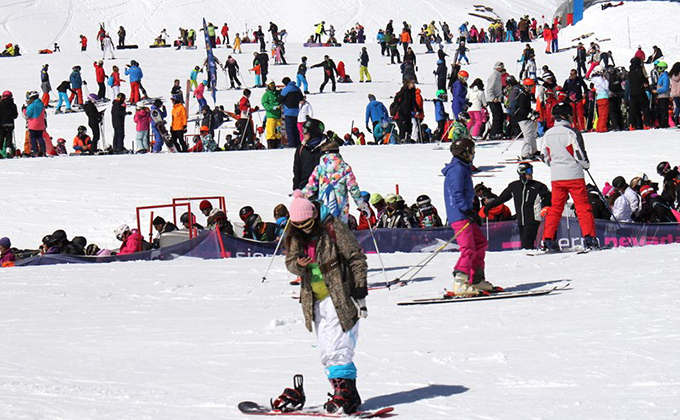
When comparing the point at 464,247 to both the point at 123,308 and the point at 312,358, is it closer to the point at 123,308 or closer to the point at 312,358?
the point at 312,358

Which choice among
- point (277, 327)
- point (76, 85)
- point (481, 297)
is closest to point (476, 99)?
point (481, 297)

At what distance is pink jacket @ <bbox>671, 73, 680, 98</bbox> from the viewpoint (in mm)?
23570

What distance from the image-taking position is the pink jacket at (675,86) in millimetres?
23570

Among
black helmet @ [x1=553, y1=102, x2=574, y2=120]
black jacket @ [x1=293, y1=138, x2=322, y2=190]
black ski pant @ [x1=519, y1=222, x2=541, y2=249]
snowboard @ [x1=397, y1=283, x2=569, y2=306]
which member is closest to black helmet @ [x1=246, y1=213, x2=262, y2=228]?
black ski pant @ [x1=519, y1=222, x2=541, y2=249]

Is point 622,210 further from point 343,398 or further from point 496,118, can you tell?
point 343,398

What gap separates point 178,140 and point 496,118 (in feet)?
23.7

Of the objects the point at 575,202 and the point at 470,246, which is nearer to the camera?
the point at 470,246

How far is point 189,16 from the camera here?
68.8 metres

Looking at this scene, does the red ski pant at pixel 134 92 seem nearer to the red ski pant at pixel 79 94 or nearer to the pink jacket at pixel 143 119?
the red ski pant at pixel 79 94

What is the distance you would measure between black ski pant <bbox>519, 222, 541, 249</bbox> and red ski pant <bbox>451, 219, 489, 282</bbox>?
4404 mm

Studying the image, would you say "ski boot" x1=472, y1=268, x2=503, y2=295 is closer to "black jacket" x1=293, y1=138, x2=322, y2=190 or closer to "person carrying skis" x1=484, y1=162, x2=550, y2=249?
"black jacket" x1=293, y1=138, x2=322, y2=190

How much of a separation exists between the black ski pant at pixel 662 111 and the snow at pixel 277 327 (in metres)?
3.23

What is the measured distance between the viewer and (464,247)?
10.6m

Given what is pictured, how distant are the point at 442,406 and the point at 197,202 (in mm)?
13685
